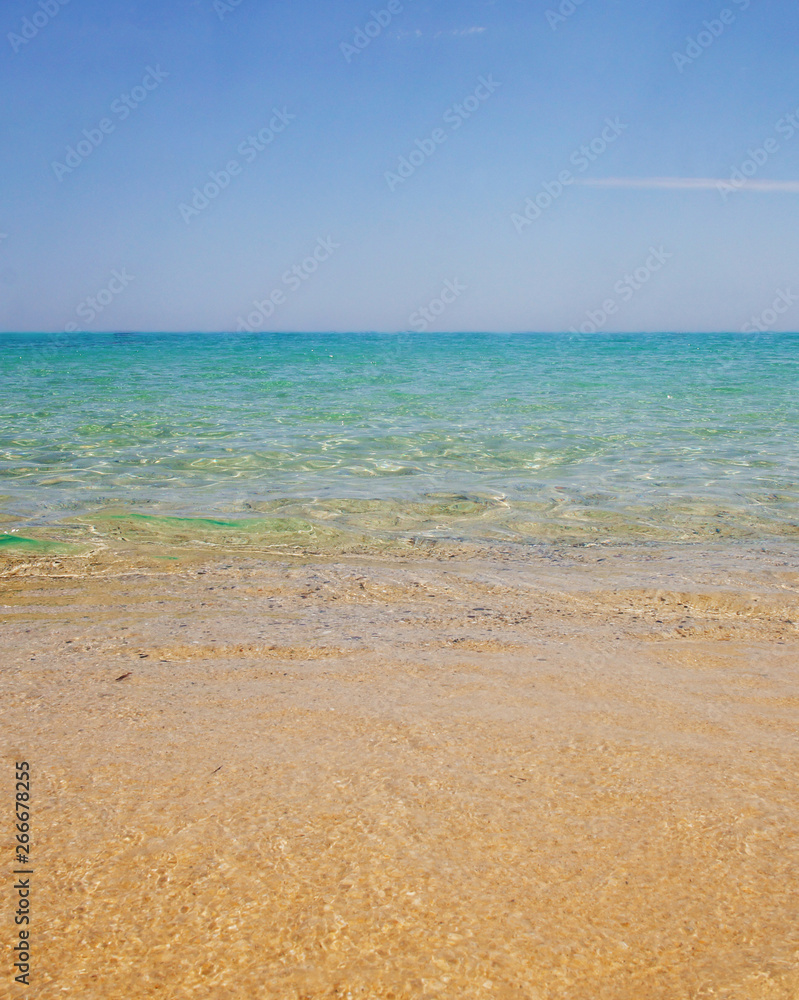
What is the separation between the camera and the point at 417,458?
830 cm

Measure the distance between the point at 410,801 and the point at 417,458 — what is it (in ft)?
21.3

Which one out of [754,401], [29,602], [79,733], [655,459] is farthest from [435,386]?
[79,733]

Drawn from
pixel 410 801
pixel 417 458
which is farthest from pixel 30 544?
pixel 417 458

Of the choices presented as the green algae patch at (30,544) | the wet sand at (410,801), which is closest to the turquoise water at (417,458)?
the green algae patch at (30,544)

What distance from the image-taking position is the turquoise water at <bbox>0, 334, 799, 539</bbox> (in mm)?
5809

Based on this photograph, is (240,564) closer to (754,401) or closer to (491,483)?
(491,483)

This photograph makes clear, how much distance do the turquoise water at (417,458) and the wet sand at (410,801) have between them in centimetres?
226

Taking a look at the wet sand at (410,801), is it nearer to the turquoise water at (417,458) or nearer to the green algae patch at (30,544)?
the green algae patch at (30,544)

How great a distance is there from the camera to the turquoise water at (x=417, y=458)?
581 cm

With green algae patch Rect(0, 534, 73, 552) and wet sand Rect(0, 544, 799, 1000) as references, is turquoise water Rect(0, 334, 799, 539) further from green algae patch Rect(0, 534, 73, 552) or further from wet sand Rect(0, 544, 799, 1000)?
wet sand Rect(0, 544, 799, 1000)

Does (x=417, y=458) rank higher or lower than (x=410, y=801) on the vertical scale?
higher

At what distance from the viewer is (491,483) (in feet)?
22.9

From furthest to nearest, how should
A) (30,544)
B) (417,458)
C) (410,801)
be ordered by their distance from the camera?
(417,458), (30,544), (410,801)

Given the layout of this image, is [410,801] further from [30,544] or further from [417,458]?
[417,458]
